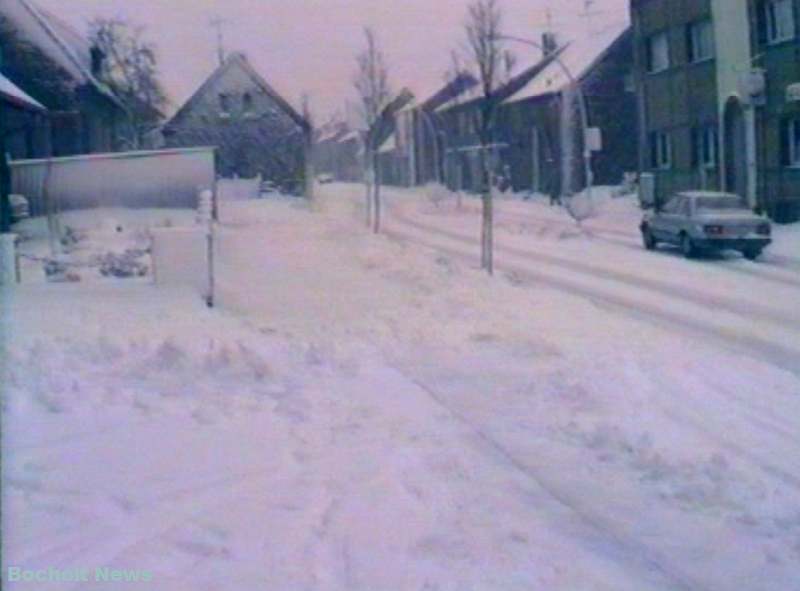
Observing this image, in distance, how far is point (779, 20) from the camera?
28.4 meters

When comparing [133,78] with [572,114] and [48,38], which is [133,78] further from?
[572,114]

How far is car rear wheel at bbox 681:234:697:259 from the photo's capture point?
23281mm

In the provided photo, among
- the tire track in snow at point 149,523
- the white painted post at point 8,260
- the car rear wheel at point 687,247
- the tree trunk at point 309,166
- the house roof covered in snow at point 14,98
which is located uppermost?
the house roof covered in snow at point 14,98

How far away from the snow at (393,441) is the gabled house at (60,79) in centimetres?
2006

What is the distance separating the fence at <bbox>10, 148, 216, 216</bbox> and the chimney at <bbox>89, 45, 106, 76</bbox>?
36.9 feet

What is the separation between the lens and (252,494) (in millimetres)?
5934

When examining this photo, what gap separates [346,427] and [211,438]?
0.91 m

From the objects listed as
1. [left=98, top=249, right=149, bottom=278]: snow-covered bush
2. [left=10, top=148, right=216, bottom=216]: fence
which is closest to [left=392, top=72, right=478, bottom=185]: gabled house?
[left=10, top=148, right=216, bottom=216]: fence

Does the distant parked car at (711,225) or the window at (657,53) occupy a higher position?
the window at (657,53)

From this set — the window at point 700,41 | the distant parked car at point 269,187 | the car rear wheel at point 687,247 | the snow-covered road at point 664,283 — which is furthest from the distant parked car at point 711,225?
the window at point 700,41

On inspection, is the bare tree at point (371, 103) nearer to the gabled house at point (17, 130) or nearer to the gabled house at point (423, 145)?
the gabled house at point (17, 130)

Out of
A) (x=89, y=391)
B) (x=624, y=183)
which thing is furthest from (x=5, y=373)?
(x=624, y=183)

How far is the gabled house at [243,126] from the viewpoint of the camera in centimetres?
2125

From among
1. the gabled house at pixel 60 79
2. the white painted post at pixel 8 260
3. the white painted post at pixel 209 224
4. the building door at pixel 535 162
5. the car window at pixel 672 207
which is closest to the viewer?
the white painted post at pixel 209 224
